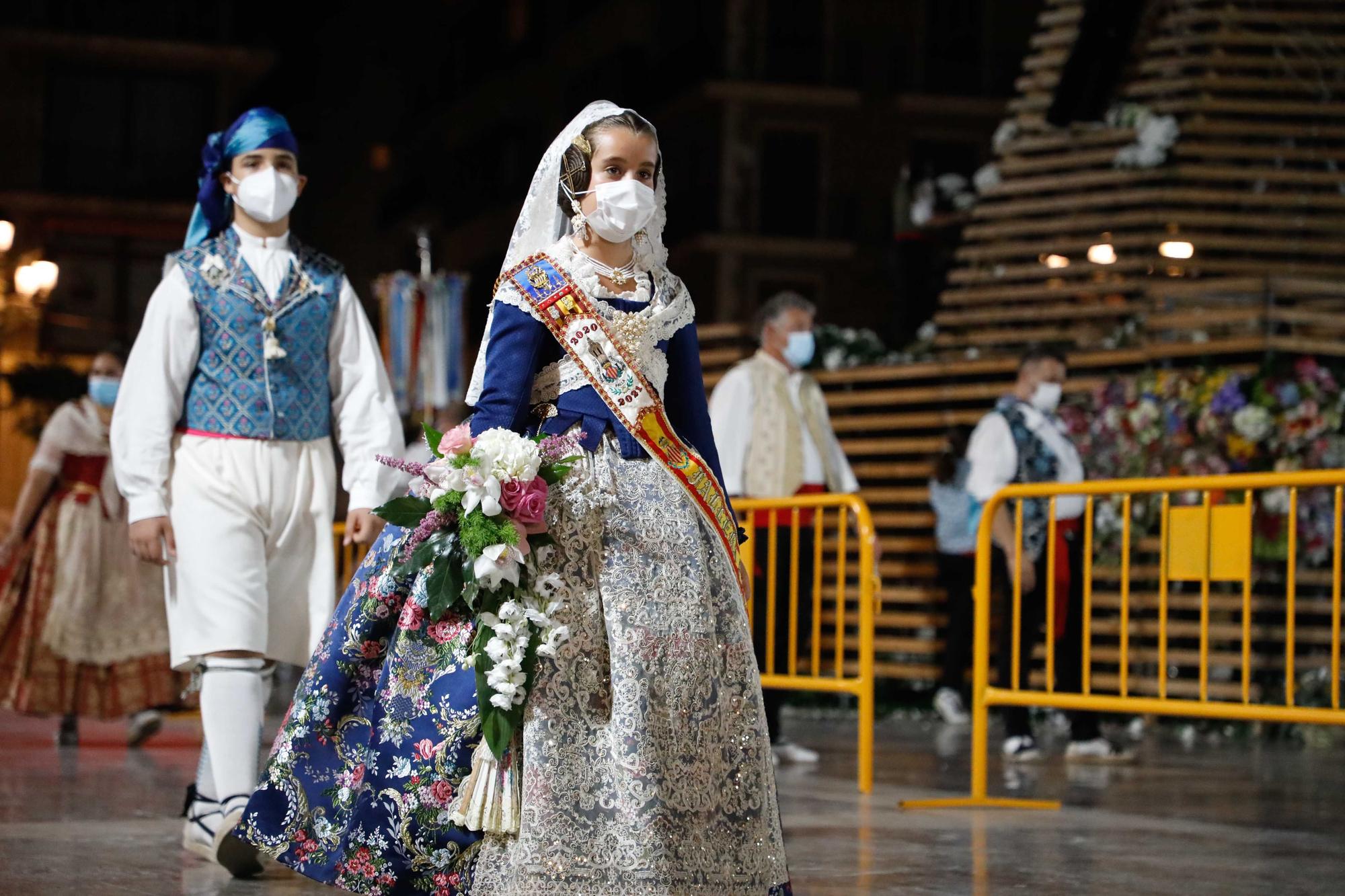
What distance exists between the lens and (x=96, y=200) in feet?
130

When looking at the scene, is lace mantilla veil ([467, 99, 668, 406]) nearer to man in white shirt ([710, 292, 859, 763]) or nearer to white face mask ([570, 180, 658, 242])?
white face mask ([570, 180, 658, 242])

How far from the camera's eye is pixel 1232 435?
491 inches

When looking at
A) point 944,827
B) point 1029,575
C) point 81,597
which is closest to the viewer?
point 944,827

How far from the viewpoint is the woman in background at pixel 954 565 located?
13.3 m

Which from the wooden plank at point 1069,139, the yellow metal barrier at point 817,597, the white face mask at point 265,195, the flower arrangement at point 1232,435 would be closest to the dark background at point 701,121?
the wooden plank at point 1069,139

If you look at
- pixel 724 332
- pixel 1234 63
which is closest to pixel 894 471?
pixel 724 332

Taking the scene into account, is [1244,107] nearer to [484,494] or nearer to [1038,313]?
[1038,313]

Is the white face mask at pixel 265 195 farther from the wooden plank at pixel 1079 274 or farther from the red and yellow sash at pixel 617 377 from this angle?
the wooden plank at pixel 1079 274

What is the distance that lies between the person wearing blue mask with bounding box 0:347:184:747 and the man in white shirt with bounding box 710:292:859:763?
3307 mm

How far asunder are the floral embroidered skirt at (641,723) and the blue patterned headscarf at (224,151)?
7.54ft

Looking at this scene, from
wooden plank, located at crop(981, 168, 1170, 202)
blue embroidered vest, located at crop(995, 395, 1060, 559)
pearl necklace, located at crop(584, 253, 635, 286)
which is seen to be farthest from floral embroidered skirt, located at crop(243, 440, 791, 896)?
wooden plank, located at crop(981, 168, 1170, 202)

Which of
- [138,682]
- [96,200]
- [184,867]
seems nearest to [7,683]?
[138,682]

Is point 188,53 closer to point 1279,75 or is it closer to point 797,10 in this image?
point 797,10

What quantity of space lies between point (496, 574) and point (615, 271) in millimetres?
869
